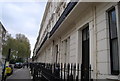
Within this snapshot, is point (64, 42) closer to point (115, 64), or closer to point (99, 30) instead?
point (99, 30)

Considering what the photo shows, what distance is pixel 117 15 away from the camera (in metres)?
4.12

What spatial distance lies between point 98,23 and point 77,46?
2.34m

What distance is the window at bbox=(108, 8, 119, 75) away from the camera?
4.20m

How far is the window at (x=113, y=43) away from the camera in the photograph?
4.20m

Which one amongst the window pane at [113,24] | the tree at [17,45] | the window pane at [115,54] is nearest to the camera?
the window pane at [115,54]

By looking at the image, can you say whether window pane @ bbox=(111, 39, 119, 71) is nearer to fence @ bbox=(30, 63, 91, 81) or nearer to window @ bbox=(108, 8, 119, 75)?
window @ bbox=(108, 8, 119, 75)

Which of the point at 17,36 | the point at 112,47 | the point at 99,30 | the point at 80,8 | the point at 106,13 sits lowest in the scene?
the point at 112,47

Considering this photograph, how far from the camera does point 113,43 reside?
441cm

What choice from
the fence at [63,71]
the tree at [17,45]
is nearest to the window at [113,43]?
the fence at [63,71]

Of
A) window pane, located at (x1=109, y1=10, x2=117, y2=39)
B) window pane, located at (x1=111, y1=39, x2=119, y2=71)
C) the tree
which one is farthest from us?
the tree

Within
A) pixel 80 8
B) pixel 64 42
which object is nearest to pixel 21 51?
pixel 64 42

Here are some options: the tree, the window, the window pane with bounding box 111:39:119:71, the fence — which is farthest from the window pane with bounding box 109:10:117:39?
the tree

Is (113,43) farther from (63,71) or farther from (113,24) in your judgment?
(63,71)

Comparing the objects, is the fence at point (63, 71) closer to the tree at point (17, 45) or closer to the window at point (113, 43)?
the window at point (113, 43)
